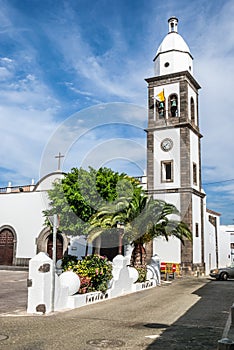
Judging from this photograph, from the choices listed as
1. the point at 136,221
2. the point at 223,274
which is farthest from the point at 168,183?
the point at 136,221

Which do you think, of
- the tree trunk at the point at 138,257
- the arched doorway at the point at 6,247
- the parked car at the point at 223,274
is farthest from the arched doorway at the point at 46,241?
the tree trunk at the point at 138,257

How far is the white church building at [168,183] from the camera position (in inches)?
1103

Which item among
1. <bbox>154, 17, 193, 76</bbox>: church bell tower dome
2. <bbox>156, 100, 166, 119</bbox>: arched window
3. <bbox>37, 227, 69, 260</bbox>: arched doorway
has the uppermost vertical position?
<bbox>154, 17, 193, 76</bbox>: church bell tower dome

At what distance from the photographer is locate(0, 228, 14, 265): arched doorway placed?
32.7 m

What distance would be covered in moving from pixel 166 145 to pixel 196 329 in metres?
21.9

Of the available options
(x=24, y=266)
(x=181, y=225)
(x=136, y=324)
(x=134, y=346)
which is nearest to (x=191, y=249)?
(x=181, y=225)

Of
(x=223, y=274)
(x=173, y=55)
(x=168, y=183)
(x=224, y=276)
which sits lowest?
(x=224, y=276)

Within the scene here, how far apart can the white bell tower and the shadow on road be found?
15381 millimetres

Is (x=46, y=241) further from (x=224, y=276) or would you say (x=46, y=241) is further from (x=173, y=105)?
(x=173, y=105)

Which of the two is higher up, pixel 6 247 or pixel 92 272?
pixel 6 247

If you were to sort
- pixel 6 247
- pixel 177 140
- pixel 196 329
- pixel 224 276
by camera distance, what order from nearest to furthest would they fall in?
pixel 196 329 < pixel 224 276 < pixel 177 140 < pixel 6 247

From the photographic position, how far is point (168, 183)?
28641 mm

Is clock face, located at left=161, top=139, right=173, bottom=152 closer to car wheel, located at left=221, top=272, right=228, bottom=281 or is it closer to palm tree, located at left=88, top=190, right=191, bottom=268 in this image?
car wheel, located at left=221, top=272, right=228, bottom=281

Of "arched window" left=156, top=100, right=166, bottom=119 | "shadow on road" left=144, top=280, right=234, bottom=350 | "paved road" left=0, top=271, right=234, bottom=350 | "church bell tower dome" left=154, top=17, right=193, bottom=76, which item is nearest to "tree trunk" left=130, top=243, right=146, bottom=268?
"paved road" left=0, top=271, right=234, bottom=350
